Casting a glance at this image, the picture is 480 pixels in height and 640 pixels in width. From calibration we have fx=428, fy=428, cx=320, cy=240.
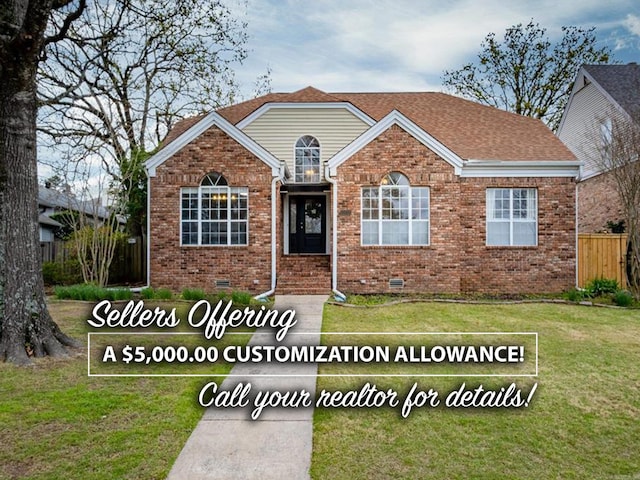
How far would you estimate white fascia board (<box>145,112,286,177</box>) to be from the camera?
12.7 metres

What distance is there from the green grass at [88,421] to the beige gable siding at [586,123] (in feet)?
65.3

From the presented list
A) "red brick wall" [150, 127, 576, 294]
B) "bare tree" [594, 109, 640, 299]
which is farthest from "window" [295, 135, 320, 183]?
"bare tree" [594, 109, 640, 299]

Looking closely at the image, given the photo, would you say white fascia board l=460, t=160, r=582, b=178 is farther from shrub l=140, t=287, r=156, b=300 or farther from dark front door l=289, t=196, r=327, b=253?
shrub l=140, t=287, r=156, b=300

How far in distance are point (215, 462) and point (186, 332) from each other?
4680mm

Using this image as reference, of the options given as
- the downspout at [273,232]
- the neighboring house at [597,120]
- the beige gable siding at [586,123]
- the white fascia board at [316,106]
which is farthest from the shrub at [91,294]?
the beige gable siding at [586,123]

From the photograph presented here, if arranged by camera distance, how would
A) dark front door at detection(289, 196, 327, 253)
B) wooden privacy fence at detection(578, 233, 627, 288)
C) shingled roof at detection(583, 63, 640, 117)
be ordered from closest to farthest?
wooden privacy fence at detection(578, 233, 627, 288), dark front door at detection(289, 196, 327, 253), shingled roof at detection(583, 63, 640, 117)

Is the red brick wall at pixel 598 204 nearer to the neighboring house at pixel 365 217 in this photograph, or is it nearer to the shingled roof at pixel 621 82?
the shingled roof at pixel 621 82

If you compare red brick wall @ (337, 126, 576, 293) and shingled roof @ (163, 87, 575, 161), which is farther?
shingled roof @ (163, 87, 575, 161)

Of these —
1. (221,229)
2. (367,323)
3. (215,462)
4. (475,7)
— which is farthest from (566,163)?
(215,462)

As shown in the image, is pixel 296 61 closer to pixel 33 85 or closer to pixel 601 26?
pixel 33 85

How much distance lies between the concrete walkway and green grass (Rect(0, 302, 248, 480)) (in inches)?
7.4

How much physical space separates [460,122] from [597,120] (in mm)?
6713

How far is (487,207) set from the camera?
541 inches

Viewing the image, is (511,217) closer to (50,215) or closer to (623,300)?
(623,300)
